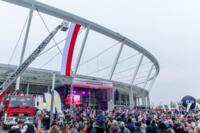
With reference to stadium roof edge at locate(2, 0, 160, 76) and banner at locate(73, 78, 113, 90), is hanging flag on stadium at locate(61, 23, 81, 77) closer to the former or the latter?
banner at locate(73, 78, 113, 90)

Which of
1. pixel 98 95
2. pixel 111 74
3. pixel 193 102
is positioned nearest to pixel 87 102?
pixel 98 95

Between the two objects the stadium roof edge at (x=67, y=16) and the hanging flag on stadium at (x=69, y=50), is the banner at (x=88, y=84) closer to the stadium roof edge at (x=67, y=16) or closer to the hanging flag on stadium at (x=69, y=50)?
the hanging flag on stadium at (x=69, y=50)

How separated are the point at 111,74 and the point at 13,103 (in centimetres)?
1552

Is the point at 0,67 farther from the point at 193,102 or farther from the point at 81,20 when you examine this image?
the point at 193,102

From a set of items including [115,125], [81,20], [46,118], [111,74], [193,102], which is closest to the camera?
[115,125]

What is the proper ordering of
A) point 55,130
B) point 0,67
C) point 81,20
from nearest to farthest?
point 55,130
point 0,67
point 81,20

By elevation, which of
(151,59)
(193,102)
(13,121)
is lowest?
(13,121)

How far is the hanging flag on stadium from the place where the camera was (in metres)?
13.8

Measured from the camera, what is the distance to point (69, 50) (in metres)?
14.5

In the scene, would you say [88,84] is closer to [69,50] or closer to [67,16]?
[69,50]

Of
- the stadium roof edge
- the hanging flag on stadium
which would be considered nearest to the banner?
the hanging flag on stadium

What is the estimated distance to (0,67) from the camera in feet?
61.0

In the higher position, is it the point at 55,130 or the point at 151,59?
the point at 151,59

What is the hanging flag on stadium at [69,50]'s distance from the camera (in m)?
13.8
